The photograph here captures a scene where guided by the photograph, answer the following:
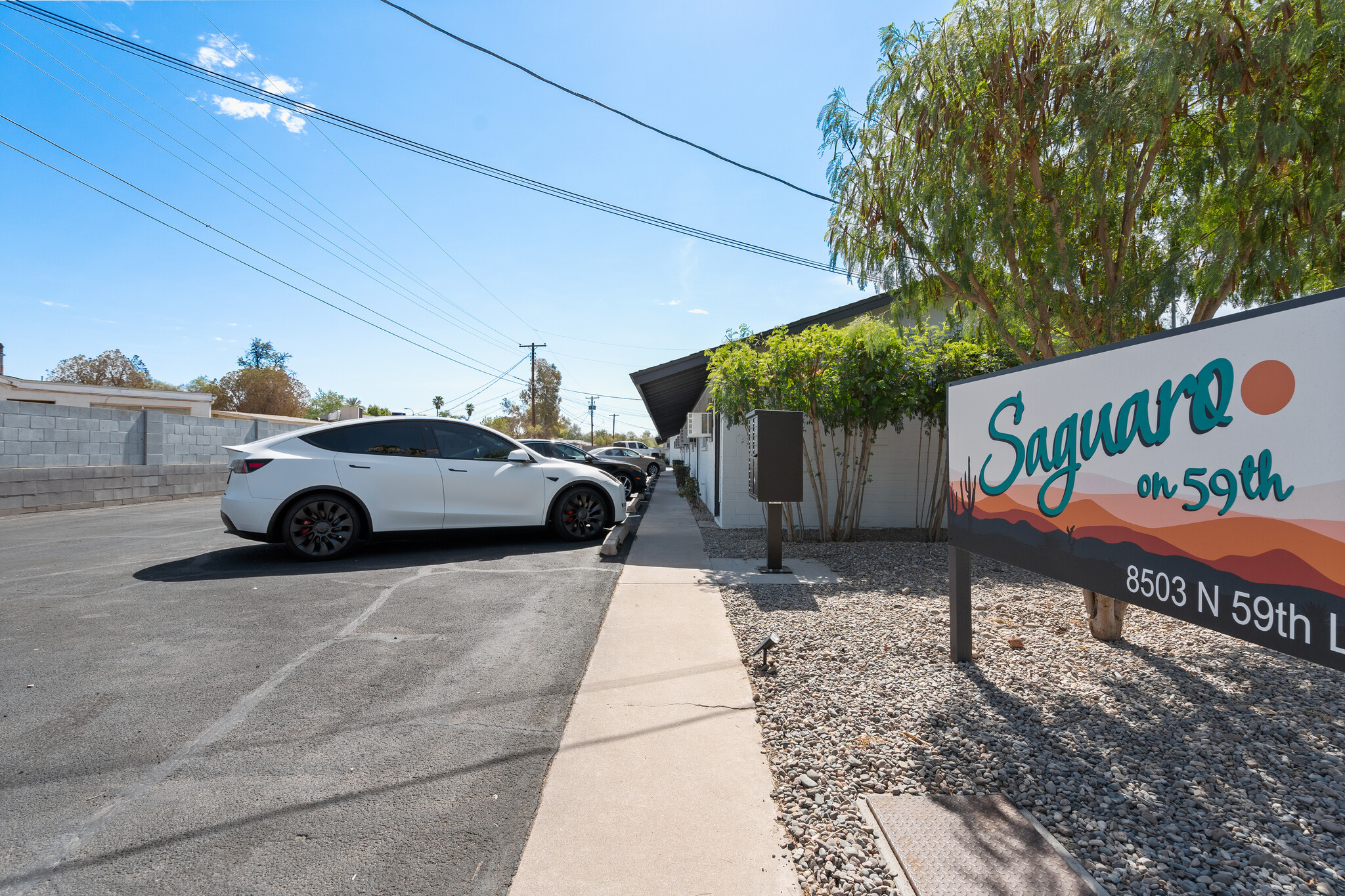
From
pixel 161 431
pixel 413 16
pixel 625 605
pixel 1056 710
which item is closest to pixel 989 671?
pixel 1056 710

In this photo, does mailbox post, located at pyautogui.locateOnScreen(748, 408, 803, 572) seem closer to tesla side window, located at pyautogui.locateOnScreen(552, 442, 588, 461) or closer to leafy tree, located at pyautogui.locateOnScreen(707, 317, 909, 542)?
leafy tree, located at pyautogui.locateOnScreen(707, 317, 909, 542)

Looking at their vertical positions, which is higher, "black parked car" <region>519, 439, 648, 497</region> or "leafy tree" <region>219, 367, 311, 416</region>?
"leafy tree" <region>219, 367, 311, 416</region>

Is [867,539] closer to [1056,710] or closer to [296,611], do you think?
[1056,710]

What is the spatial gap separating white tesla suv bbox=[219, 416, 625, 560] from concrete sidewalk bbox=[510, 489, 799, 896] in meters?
3.57

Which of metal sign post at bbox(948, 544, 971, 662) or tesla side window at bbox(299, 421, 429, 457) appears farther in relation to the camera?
tesla side window at bbox(299, 421, 429, 457)

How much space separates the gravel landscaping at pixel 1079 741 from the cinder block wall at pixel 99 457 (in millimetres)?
11177

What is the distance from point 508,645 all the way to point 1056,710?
3171 mm

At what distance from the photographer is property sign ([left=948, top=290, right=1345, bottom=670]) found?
1971 mm

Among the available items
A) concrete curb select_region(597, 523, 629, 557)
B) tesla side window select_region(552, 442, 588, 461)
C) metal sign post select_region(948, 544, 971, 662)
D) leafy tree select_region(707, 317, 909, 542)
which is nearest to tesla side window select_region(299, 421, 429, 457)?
concrete curb select_region(597, 523, 629, 557)

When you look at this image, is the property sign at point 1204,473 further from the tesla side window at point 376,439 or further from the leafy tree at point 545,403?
the leafy tree at point 545,403

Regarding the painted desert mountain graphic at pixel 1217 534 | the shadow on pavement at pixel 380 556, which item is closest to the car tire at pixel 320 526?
the shadow on pavement at pixel 380 556

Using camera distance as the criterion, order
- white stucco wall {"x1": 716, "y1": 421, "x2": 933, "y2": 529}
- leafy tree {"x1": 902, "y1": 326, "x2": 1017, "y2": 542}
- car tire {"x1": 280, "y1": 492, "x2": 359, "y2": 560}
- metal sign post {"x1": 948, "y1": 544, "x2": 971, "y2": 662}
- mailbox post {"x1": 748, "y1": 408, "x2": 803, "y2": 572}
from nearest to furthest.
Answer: metal sign post {"x1": 948, "y1": 544, "x2": 971, "y2": 662} < mailbox post {"x1": 748, "y1": 408, "x2": 803, "y2": 572} < car tire {"x1": 280, "y1": 492, "x2": 359, "y2": 560} < leafy tree {"x1": 902, "y1": 326, "x2": 1017, "y2": 542} < white stucco wall {"x1": 716, "y1": 421, "x2": 933, "y2": 529}

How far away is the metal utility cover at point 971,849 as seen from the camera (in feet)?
6.53

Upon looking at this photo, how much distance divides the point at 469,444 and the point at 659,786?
571 cm
